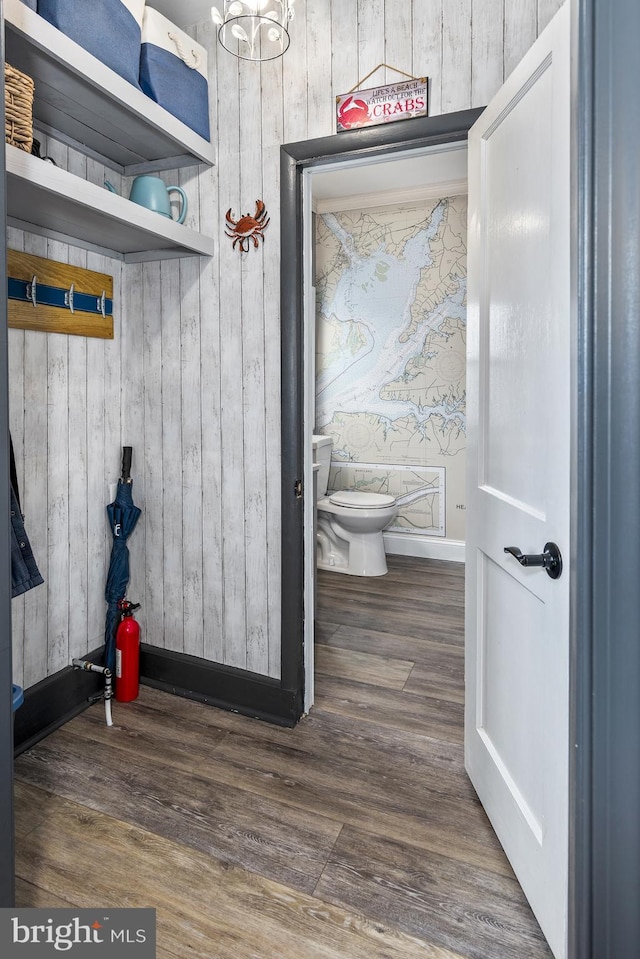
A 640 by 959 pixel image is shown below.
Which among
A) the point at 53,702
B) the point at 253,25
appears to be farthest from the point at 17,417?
the point at 253,25

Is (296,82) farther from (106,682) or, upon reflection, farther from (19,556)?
(106,682)

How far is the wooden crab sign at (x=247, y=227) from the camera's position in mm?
2059

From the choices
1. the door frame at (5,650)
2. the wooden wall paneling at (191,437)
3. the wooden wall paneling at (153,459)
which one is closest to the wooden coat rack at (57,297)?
the wooden wall paneling at (153,459)

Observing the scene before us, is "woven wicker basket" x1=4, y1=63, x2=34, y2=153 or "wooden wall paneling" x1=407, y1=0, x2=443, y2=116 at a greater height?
"wooden wall paneling" x1=407, y1=0, x2=443, y2=116

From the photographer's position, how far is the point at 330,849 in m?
1.51

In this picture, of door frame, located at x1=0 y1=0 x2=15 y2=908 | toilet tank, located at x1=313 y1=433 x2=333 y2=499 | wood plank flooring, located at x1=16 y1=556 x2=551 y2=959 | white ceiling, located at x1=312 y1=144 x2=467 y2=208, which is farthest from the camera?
toilet tank, located at x1=313 y1=433 x2=333 y2=499

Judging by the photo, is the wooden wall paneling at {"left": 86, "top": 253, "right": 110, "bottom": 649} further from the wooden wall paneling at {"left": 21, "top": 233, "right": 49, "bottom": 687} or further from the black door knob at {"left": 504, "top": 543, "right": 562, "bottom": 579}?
the black door knob at {"left": 504, "top": 543, "right": 562, "bottom": 579}

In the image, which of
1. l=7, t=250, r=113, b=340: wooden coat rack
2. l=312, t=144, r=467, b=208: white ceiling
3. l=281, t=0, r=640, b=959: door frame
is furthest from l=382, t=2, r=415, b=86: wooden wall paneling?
l=312, t=144, r=467, b=208: white ceiling

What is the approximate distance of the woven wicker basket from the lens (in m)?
1.37

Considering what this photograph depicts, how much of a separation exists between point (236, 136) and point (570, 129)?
1.44 m

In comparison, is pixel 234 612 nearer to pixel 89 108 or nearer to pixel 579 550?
pixel 579 550

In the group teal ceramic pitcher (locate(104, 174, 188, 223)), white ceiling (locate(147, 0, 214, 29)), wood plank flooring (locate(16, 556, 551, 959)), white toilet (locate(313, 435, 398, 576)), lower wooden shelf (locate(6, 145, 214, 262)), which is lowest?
wood plank flooring (locate(16, 556, 551, 959))

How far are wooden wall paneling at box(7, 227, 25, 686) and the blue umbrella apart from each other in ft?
1.30

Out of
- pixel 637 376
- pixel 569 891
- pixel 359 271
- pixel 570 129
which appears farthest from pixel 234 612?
pixel 359 271
